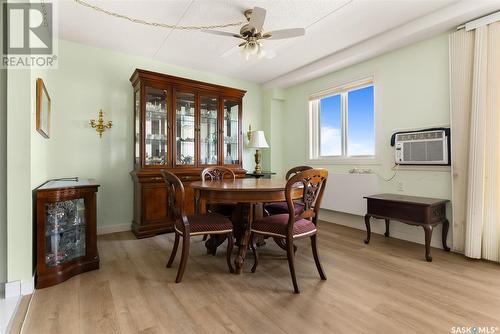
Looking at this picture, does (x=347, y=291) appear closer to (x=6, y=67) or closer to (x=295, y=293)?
(x=295, y=293)

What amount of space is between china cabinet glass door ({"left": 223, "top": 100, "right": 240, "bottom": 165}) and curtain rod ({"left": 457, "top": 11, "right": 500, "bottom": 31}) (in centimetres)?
289

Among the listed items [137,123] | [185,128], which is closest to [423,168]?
[185,128]

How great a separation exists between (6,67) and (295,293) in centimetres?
259

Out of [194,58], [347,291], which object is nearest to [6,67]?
[194,58]

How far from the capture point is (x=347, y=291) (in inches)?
72.9

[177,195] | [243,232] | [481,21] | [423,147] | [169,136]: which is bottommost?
[243,232]

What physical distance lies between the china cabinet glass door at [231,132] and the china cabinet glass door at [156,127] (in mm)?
964

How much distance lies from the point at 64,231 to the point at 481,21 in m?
4.23

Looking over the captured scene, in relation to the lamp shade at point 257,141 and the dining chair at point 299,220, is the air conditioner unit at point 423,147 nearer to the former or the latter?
the dining chair at point 299,220

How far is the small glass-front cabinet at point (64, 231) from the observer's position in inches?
75.0

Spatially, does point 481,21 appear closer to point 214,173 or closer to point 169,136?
point 214,173

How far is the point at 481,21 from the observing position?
238 cm

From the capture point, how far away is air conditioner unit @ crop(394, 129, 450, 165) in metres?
2.70

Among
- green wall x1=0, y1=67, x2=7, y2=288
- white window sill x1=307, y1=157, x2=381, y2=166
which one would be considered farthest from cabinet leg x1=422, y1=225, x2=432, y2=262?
green wall x1=0, y1=67, x2=7, y2=288
